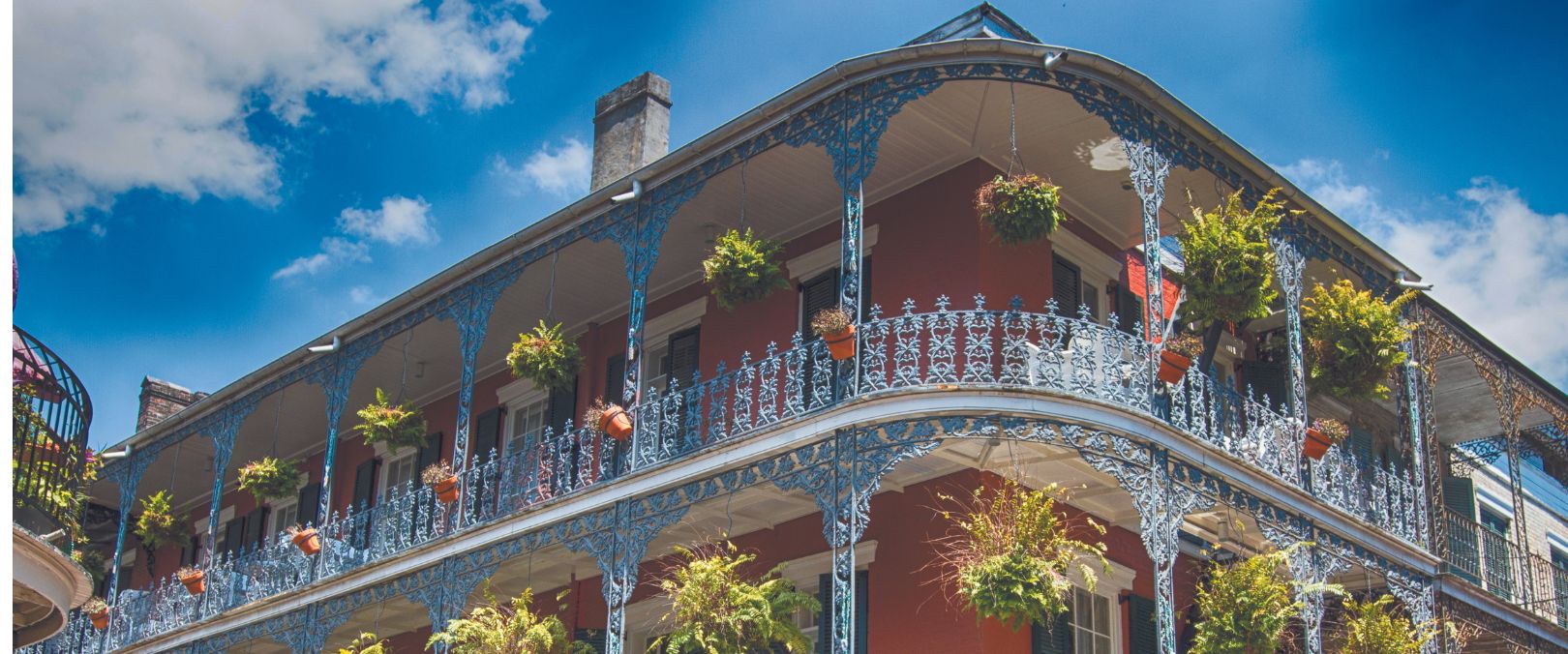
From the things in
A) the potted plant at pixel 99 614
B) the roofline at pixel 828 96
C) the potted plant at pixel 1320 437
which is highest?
the roofline at pixel 828 96

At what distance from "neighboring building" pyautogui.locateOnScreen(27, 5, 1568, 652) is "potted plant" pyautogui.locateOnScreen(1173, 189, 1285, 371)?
19.7 inches

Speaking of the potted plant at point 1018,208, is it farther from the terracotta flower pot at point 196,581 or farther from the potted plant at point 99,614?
the potted plant at point 99,614

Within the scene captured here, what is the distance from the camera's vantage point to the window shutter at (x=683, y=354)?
1633 centimetres

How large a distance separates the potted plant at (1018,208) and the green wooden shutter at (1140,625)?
11.7 ft

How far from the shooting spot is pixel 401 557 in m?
16.1

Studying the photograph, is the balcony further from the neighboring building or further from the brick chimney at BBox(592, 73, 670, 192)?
the brick chimney at BBox(592, 73, 670, 192)

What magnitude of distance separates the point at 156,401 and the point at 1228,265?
19.6m

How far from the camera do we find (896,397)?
1178 centimetres

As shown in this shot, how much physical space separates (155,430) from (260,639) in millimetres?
4340

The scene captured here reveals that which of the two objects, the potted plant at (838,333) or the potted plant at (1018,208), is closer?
the potted plant at (838,333)

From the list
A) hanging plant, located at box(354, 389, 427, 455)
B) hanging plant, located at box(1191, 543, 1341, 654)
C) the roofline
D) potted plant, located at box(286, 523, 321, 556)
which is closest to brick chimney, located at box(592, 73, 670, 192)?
the roofline

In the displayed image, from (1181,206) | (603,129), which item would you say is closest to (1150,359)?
(1181,206)

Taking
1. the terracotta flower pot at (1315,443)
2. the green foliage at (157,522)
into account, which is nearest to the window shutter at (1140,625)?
the terracotta flower pot at (1315,443)

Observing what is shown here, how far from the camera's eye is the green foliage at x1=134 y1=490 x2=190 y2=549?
893 inches
